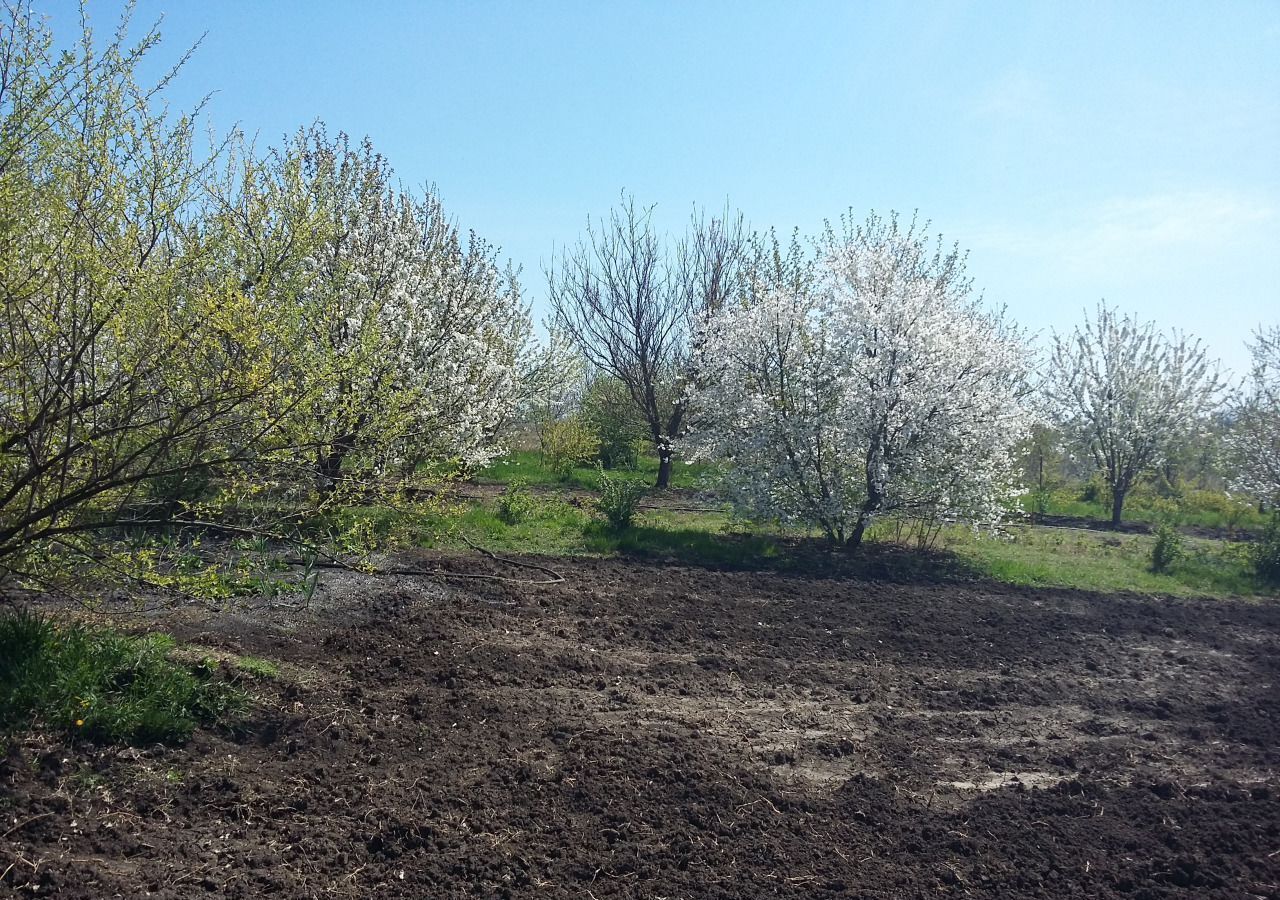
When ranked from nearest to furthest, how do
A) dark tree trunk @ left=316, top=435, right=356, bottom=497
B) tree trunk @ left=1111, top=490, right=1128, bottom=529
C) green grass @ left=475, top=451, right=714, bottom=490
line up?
dark tree trunk @ left=316, top=435, right=356, bottom=497 → green grass @ left=475, top=451, right=714, bottom=490 → tree trunk @ left=1111, top=490, right=1128, bottom=529

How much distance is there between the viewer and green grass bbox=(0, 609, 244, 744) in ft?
13.1

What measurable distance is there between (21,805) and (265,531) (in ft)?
5.10

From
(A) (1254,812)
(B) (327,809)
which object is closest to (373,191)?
(B) (327,809)

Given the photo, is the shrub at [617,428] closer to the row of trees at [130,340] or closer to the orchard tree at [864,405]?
the orchard tree at [864,405]

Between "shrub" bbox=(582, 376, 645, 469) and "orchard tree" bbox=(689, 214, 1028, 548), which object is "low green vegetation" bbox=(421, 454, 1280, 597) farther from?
"shrub" bbox=(582, 376, 645, 469)

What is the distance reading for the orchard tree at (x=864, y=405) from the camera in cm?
1097

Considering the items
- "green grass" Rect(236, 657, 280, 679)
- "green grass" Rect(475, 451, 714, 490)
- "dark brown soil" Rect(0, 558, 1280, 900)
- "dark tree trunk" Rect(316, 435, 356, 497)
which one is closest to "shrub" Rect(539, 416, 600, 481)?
"green grass" Rect(475, 451, 714, 490)

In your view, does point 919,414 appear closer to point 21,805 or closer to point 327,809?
point 327,809

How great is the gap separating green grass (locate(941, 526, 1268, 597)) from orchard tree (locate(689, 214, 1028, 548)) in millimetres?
918

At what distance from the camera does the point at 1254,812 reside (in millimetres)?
4562

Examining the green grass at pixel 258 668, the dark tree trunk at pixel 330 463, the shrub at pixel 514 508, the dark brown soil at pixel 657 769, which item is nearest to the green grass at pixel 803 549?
the shrub at pixel 514 508

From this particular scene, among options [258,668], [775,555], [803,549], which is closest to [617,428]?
[803,549]

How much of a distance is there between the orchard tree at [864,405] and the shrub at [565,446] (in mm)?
6371

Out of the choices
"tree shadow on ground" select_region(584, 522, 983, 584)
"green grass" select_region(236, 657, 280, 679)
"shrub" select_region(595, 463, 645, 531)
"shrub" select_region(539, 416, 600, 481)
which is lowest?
"green grass" select_region(236, 657, 280, 679)
